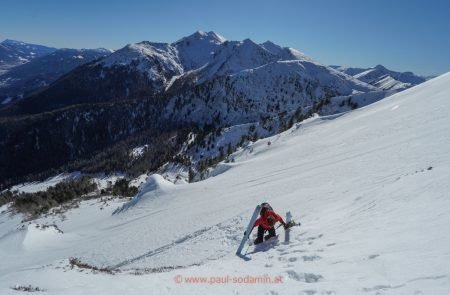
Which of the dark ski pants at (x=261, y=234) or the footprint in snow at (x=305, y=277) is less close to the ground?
the footprint in snow at (x=305, y=277)

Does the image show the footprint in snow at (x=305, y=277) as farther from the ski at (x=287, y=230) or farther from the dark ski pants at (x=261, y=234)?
the dark ski pants at (x=261, y=234)

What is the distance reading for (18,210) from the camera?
57219 mm

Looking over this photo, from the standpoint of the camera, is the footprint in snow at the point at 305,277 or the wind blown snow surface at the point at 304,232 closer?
the wind blown snow surface at the point at 304,232

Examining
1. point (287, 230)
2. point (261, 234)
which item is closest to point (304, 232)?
point (287, 230)

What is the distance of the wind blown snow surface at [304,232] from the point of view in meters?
8.84

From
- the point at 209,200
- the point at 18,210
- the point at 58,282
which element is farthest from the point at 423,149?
the point at 18,210

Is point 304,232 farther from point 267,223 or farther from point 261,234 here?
point 261,234

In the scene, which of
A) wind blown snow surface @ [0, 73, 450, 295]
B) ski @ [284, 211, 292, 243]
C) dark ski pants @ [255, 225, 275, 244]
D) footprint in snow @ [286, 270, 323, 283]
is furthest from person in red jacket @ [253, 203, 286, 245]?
footprint in snow @ [286, 270, 323, 283]

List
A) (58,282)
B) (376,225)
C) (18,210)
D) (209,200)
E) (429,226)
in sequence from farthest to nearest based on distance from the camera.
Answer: (18,210) < (209,200) < (58,282) < (376,225) < (429,226)

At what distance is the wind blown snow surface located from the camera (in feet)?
29.0

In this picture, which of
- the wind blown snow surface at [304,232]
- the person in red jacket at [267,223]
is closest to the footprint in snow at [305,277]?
the wind blown snow surface at [304,232]

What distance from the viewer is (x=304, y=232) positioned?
45.5 feet

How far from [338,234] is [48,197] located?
234ft

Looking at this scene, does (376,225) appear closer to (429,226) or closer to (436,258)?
(429,226)
